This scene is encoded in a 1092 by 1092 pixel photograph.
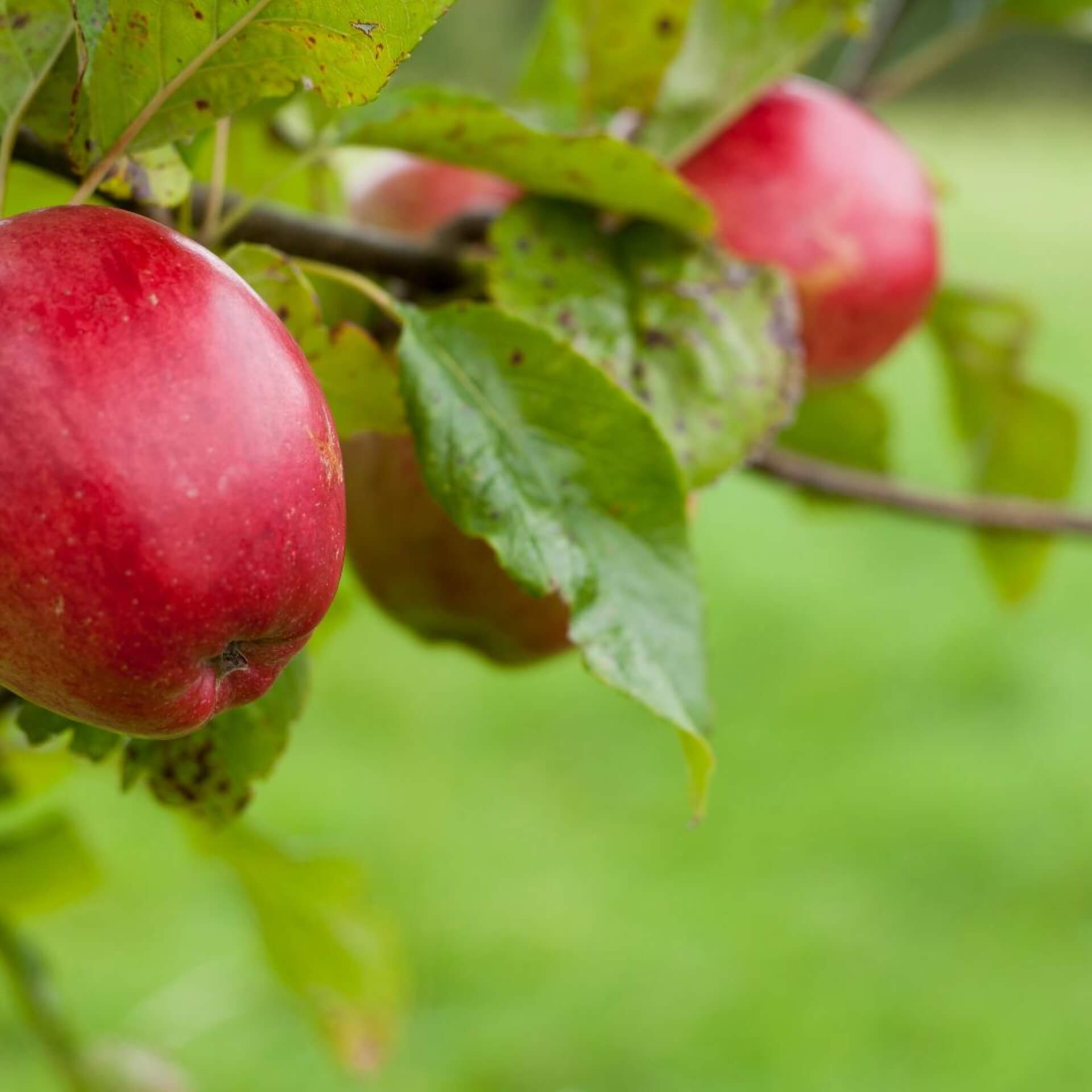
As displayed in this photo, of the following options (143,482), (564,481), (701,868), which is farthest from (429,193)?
(701,868)

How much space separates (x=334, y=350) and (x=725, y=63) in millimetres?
316

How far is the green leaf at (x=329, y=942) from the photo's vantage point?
0.90m

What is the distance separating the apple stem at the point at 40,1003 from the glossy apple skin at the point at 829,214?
51 centimetres

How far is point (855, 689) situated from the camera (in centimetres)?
305

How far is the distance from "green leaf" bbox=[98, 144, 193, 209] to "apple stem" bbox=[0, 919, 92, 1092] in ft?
1.68

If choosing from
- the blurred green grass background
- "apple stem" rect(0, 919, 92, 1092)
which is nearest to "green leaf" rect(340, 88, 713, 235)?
"apple stem" rect(0, 919, 92, 1092)

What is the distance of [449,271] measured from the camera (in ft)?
2.16

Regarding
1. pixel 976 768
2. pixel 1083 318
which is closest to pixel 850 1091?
pixel 976 768

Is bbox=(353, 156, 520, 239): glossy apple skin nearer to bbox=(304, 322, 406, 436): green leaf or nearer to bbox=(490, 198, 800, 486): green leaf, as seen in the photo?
bbox=(490, 198, 800, 486): green leaf

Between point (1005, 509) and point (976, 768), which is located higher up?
point (1005, 509)

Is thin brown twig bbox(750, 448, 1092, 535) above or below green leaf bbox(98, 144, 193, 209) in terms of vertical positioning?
below

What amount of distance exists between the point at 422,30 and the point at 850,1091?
1.85 m

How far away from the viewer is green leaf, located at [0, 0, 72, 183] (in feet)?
1.47

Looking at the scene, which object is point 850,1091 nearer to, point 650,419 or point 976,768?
point 976,768
